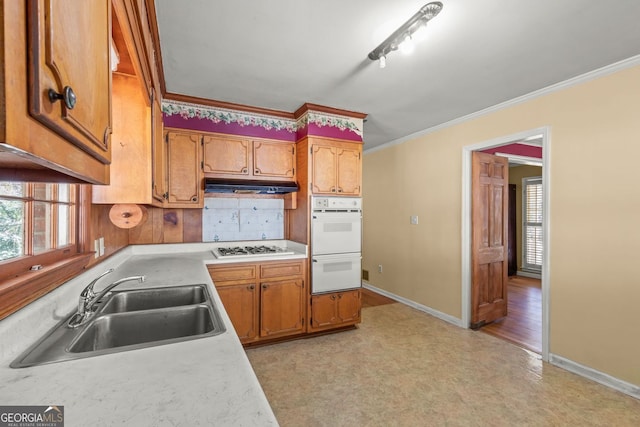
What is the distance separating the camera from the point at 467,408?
1.99 meters

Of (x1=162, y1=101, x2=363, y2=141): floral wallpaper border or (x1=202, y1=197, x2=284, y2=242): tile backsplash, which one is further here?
(x1=202, y1=197, x2=284, y2=242): tile backsplash

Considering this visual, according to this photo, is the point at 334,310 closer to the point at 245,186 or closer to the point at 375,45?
the point at 245,186

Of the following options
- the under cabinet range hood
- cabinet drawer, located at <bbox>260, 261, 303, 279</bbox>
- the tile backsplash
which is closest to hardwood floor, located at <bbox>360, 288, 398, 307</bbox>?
cabinet drawer, located at <bbox>260, 261, 303, 279</bbox>

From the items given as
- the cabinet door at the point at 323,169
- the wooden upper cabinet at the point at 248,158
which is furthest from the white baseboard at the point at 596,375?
the wooden upper cabinet at the point at 248,158

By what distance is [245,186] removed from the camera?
3.00 metres

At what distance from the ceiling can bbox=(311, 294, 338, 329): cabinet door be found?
212 cm

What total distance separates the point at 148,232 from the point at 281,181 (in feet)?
4.87

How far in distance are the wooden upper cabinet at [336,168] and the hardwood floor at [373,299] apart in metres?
1.79

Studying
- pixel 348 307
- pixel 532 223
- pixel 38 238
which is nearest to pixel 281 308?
pixel 348 307

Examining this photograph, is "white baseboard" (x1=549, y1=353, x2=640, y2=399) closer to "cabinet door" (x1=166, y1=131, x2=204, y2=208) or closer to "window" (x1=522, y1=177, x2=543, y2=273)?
"cabinet door" (x1=166, y1=131, x2=204, y2=208)

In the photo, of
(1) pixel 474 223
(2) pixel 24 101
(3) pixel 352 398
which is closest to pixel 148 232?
(3) pixel 352 398

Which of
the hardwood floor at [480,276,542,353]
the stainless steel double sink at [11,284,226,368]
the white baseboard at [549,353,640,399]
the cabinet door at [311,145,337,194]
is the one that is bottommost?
the hardwood floor at [480,276,542,353]

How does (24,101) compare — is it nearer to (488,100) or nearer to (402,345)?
(402,345)

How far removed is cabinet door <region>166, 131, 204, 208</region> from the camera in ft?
9.55
